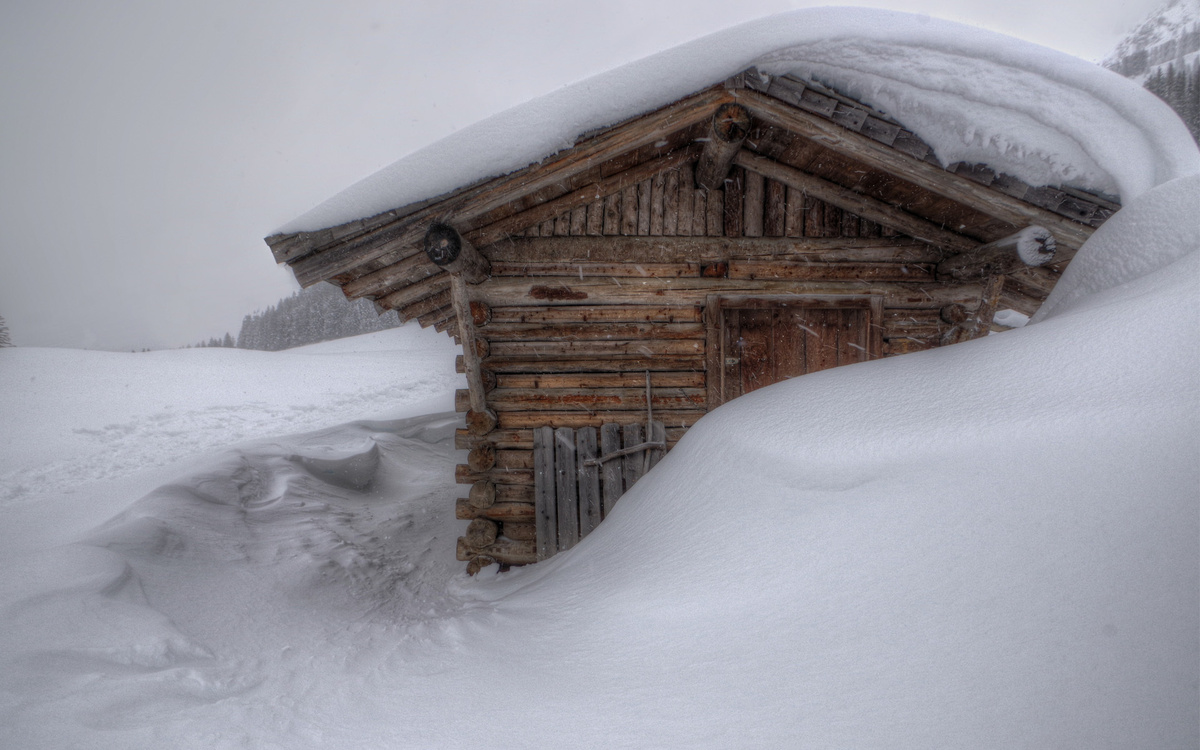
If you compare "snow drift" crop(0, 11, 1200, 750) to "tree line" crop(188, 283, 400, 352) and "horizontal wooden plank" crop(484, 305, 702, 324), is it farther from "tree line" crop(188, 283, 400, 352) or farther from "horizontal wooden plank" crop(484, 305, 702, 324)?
"tree line" crop(188, 283, 400, 352)

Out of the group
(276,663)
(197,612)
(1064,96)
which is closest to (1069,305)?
(1064,96)

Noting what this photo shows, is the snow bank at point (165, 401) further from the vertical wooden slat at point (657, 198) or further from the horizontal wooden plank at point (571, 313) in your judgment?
the vertical wooden slat at point (657, 198)

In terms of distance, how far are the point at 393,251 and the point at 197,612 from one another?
110 inches

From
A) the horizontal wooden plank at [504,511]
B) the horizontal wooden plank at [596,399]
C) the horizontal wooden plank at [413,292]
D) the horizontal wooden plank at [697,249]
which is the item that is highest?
the horizontal wooden plank at [697,249]

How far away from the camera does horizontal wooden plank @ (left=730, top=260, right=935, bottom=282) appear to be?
4.79m

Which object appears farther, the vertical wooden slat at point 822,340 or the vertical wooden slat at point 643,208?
the vertical wooden slat at point 822,340

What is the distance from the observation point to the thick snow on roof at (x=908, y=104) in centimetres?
314

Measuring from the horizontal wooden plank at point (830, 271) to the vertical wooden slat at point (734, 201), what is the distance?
0.30 meters

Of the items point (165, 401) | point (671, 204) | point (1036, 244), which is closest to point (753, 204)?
point (671, 204)

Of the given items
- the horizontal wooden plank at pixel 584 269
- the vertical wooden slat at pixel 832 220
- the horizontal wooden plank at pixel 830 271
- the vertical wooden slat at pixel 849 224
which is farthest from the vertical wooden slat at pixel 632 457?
the vertical wooden slat at pixel 849 224

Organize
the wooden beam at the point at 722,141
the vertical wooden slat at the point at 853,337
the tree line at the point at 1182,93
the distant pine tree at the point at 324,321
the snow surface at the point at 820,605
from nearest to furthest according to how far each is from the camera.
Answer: the snow surface at the point at 820,605
the wooden beam at the point at 722,141
the vertical wooden slat at the point at 853,337
the tree line at the point at 1182,93
the distant pine tree at the point at 324,321

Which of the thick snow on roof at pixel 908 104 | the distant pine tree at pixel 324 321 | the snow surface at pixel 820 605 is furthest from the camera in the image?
the distant pine tree at pixel 324 321

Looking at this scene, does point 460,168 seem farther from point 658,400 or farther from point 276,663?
point 276,663

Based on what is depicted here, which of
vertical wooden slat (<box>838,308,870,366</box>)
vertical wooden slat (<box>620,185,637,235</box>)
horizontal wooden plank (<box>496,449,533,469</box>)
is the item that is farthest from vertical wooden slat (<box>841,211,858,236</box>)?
horizontal wooden plank (<box>496,449,533,469</box>)
